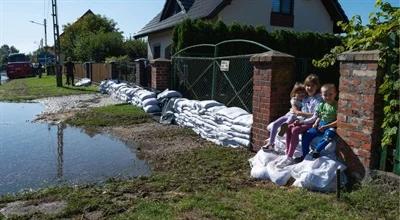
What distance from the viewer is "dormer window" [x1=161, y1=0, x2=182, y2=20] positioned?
24.2 m

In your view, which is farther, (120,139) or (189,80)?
(189,80)

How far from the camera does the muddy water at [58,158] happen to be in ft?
18.9

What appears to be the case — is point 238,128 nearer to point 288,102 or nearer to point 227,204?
point 288,102

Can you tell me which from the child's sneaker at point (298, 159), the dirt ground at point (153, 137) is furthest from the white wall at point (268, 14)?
the child's sneaker at point (298, 159)

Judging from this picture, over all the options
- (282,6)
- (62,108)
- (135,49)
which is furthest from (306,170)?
(135,49)

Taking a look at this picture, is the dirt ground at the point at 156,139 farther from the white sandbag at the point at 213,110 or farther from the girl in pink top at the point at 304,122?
the girl in pink top at the point at 304,122

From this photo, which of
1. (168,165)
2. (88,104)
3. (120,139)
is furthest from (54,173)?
(88,104)

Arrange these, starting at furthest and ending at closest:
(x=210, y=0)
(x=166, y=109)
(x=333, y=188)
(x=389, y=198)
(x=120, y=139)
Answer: (x=210, y=0)
(x=166, y=109)
(x=120, y=139)
(x=333, y=188)
(x=389, y=198)

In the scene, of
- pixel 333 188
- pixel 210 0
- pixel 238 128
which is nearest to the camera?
pixel 333 188

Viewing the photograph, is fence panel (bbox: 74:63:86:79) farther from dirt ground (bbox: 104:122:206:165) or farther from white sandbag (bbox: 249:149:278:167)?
white sandbag (bbox: 249:149:278:167)

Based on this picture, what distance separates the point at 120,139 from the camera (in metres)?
8.48

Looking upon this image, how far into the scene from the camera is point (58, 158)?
701 centimetres

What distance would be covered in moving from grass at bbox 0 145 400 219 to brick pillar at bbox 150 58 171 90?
7.60 m

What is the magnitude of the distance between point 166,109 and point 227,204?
6525 mm
